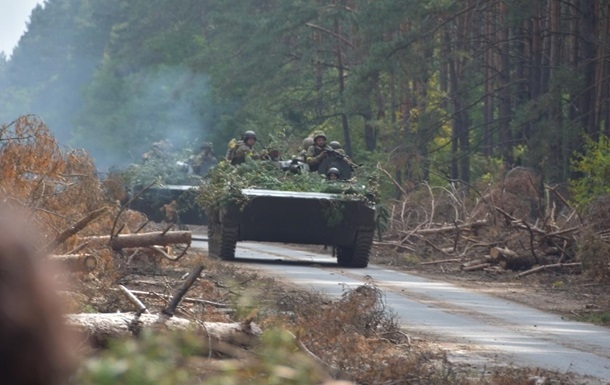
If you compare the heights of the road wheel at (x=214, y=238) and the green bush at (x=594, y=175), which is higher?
the green bush at (x=594, y=175)

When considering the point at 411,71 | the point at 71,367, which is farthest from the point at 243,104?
the point at 71,367

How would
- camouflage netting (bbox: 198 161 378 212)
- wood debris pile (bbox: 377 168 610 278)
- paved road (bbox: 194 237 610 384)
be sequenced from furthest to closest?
camouflage netting (bbox: 198 161 378 212) < wood debris pile (bbox: 377 168 610 278) < paved road (bbox: 194 237 610 384)

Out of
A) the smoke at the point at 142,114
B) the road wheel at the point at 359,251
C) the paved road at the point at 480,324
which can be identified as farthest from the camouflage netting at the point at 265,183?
the smoke at the point at 142,114

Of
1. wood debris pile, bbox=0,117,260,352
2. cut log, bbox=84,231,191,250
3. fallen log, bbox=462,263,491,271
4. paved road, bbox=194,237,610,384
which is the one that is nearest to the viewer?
paved road, bbox=194,237,610,384

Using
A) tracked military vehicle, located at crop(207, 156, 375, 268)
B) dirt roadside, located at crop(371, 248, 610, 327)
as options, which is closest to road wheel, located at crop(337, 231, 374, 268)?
tracked military vehicle, located at crop(207, 156, 375, 268)

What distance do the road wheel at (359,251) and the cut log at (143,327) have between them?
39.9 feet

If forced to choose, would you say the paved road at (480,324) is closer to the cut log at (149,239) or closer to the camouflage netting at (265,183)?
the camouflage netting at (265,183)

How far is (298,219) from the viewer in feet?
63.5

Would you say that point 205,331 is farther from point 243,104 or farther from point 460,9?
point 243,104

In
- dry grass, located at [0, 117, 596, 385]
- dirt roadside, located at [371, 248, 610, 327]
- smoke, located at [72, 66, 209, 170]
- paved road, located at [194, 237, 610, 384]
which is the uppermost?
smoke, located at [72, 66, 209, 170]

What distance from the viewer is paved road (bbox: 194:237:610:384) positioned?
9.24 meters

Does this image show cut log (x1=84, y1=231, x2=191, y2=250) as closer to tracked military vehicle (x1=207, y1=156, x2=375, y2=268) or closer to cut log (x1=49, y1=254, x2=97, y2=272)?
cut log (x1=49, y1=254, x2=97, y2=272)

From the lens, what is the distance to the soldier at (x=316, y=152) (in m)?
21.5

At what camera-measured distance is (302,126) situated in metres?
47.1
